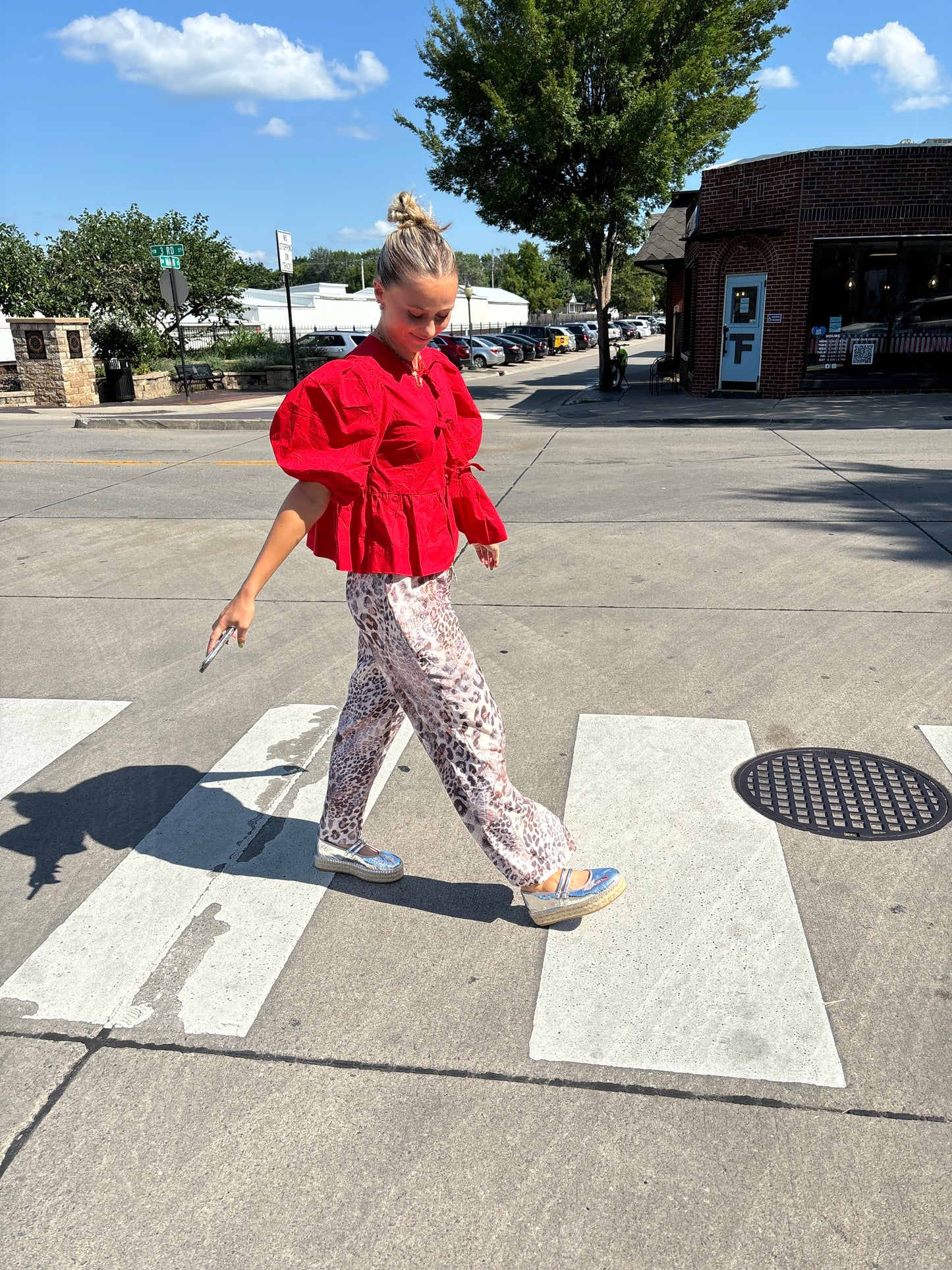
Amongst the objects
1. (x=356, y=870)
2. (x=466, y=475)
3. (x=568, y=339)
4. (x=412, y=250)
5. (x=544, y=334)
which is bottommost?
(x=568, y=339)

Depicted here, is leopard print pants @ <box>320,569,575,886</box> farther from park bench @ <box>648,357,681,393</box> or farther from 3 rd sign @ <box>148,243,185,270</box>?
park bench @ <box>648,357,681,393</box>

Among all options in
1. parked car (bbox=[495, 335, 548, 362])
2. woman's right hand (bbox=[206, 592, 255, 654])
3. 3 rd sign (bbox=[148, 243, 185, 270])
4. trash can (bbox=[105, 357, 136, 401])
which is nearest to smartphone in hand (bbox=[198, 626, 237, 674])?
woman's right hand (bbox=[206, 592, 255, 654])

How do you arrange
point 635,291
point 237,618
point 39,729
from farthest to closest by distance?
point 635,291 → point 39,729 → point 237,618

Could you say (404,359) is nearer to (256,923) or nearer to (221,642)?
(221,642)

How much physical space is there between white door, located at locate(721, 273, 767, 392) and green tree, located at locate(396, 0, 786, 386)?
317 cm

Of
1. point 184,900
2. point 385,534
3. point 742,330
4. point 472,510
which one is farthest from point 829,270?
point 184,900

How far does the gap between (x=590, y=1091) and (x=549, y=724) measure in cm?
218

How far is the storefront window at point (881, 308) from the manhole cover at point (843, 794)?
18076mm

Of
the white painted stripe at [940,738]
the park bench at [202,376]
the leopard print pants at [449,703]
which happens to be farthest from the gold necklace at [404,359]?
the park bench at [202,376]

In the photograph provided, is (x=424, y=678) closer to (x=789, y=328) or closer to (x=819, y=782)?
(x=819, y=782)

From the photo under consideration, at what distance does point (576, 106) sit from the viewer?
807 inches

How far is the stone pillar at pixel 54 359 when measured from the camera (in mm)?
24172

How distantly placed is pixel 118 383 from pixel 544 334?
3251 centimetres

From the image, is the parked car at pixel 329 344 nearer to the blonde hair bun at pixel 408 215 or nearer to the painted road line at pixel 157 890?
the painted road line at pixel 157 890
